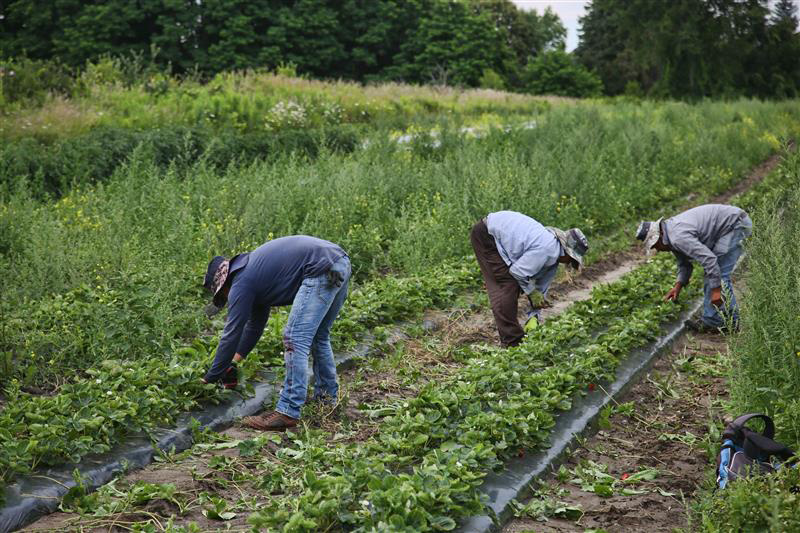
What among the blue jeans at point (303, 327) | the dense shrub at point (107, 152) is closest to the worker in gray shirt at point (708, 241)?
the blue jeans at point (303, 327)

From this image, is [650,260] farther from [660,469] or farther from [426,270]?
[660,469]

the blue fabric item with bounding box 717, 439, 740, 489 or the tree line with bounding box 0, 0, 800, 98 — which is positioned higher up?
the tree line with bounding box 0, 0, 800, 98

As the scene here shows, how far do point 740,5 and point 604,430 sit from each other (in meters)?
45.4

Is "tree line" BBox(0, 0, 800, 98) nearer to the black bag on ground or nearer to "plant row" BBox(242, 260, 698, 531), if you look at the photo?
"plant row" BBox(242, 260, 698, 531)

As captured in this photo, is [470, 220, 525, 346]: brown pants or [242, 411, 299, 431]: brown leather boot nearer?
[242, 411, 299, 431]: brown leather boot

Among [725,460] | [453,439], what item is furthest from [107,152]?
[725,460]

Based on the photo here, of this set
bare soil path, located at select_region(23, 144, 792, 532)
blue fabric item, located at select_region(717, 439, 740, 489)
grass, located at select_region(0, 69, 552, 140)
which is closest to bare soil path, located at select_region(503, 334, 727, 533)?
bare soil path, located at select_region(23, 144, 792, 532)

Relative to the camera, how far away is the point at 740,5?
147ft

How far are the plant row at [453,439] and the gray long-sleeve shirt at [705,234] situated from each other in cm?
80

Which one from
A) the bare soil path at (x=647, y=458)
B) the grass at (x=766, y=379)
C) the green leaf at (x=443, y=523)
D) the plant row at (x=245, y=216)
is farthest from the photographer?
the plant row at (x=245, y=216)

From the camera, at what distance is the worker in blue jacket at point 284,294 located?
18.5ft

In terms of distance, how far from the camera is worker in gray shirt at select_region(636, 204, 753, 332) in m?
8.23

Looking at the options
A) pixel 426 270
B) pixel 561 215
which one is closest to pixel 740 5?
pixel 561 215

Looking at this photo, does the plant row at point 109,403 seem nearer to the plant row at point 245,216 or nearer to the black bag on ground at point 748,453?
the plant row at point 245,216
